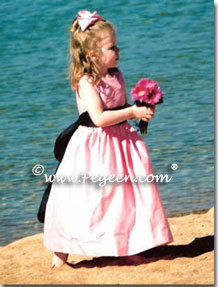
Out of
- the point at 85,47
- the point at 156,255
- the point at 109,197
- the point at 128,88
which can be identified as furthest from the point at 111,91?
the point at 128,88

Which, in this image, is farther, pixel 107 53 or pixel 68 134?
pixel 68 134

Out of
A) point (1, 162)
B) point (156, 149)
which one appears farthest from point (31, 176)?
point (156, 149)

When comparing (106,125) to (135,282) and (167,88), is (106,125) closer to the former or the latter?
(135,282)

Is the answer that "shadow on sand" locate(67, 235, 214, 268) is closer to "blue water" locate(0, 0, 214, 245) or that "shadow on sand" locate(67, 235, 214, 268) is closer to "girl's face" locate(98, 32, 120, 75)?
"blue water" locate(0, 0, 214, 245)

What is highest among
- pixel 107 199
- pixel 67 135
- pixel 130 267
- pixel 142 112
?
pixel 142 112

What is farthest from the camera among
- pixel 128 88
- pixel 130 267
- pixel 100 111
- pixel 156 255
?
pixel 128 88

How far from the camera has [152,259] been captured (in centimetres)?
538

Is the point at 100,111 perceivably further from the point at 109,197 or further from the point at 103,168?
the point at 109,197

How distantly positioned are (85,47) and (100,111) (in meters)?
0.42

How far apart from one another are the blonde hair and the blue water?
1.24 meters

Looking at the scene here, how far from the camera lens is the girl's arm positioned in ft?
16.9

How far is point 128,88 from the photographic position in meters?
7.20

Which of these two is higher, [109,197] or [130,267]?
[109,197]

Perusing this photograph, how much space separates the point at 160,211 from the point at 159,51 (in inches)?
121
